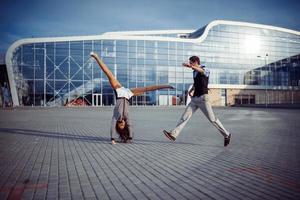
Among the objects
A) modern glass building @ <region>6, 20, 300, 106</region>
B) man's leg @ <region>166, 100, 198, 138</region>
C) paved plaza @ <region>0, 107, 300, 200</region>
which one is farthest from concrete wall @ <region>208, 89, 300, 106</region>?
paved plaza @ <region>0, 107, 300, 200</region>

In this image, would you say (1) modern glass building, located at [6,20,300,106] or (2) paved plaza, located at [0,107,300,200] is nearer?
(2) paved plaza, located at [0,107,300,200]

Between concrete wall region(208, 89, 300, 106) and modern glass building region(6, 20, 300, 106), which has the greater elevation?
modern glass building region(6, 20, 300, 106)

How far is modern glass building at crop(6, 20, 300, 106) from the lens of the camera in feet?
141

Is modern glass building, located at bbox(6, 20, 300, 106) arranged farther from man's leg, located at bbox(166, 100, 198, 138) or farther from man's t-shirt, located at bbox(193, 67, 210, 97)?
man's t-shirt, located at bbox(193, 67, 210, 97)

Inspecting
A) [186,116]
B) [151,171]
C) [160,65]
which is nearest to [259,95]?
[160,65]

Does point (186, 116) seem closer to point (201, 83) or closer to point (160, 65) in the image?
point (201, 83)

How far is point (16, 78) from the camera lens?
42.4m

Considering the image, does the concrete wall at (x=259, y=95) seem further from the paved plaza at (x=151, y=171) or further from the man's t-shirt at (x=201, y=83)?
the paved plaza at (x=151, y=171)

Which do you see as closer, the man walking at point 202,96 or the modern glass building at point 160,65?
the man walking at point 202,96

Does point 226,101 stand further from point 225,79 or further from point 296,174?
point 296,174

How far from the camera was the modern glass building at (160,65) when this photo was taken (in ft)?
141

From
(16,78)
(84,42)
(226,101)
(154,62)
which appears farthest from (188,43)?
(16,78)

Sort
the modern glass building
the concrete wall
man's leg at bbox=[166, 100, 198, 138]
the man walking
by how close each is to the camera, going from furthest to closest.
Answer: the concrete wall
the modern glass building
man's leg at bbox=[166, 100, 198, 138]
the man walking

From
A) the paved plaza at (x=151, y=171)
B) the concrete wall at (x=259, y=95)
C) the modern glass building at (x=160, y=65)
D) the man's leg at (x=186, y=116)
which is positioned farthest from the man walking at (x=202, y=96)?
the concrete wall at (x=259, y=95)
